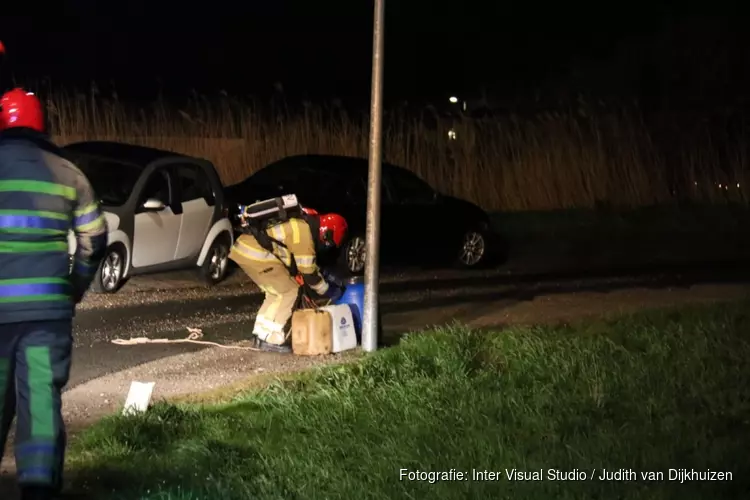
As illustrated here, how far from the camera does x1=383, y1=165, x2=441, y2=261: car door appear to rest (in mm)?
16516

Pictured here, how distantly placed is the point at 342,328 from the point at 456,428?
8.95 ft

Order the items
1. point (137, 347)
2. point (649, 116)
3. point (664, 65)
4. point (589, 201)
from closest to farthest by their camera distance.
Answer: point (137, 347), point (589, 201), point (649, 116), point (664, 65)

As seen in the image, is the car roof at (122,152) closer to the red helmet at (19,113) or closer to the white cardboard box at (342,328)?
the white cardboard box at (342,328)

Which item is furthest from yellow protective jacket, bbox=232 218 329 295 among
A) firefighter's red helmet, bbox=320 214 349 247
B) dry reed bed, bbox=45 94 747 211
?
dry reed bed, bbox=45 94 747 211

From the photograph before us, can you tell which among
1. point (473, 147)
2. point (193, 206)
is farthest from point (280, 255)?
point (473, 147)

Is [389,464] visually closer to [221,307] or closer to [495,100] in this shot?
[221,307]

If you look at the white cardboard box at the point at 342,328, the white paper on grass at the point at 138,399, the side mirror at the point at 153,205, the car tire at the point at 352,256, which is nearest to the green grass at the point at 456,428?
the white paper on grass at the point at 138,399

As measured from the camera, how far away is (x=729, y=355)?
8703 mm

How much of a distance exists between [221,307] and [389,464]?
6.56 m

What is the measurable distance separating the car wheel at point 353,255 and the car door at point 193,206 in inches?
84.8

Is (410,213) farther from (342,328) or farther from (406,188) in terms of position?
(342,328)

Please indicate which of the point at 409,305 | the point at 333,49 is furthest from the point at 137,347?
the point at 333,49

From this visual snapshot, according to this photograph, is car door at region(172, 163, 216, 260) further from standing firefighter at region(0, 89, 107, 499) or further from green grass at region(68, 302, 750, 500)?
standing firefighter at region(0, 89, 107, 499)

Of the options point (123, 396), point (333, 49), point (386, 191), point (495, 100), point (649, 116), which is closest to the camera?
point (123, 396)
